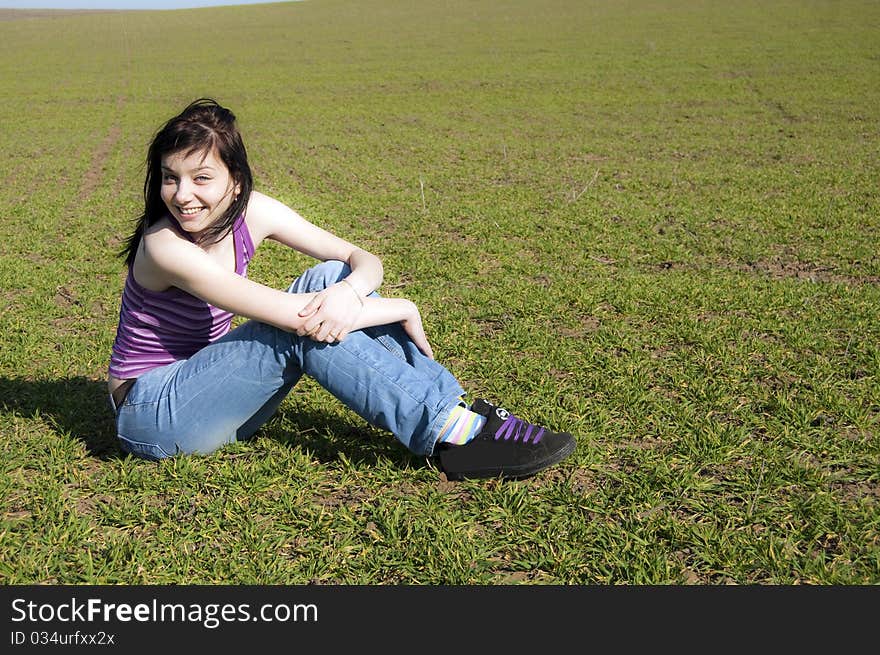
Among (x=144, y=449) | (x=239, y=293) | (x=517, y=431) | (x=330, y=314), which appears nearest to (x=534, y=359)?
(x=517, y=431)

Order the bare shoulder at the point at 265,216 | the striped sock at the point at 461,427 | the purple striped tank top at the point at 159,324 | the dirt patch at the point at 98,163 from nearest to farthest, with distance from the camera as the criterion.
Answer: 1. the striped sock at the point at 461,427
2. the purple striped tank top at the point at 159,324
3. the bare shoulder at the point at 265,216
4. the dirt patch at the point at 98,163

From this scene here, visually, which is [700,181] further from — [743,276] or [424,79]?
[424,79]

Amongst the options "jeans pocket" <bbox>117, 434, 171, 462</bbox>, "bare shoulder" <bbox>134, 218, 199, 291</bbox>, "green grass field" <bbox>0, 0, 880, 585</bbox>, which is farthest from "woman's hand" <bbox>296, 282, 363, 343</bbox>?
"jeans pocket" <bbox>117, 434, 171, 462</bbox>

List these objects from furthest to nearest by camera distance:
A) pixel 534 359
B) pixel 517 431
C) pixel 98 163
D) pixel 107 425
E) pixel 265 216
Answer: pixel 98 163
pixel 534 359
pixel 107 425
pixel 265 216
pixel 517 431

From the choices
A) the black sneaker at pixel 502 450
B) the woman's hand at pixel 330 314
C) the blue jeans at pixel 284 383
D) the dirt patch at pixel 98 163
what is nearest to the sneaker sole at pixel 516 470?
the black sneaker at pixel 502 450

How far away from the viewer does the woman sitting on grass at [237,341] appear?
2.93 meters

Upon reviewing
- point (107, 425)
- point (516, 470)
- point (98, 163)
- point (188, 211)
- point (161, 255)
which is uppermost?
point (188, 211)

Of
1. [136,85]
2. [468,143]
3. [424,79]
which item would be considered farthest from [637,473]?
[136,85]

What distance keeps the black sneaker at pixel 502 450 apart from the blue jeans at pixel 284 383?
171mm

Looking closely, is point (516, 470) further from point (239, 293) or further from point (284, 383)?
point (239, 293)

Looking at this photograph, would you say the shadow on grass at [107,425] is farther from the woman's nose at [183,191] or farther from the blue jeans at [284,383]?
the woman's nose at [183,191]

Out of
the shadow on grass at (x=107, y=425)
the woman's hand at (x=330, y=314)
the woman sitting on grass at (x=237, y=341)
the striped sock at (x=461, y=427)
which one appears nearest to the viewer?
the woman's hand at (x=330, y=314)

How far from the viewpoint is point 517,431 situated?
3.20 metres

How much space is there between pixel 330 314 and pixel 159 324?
0.84 m
